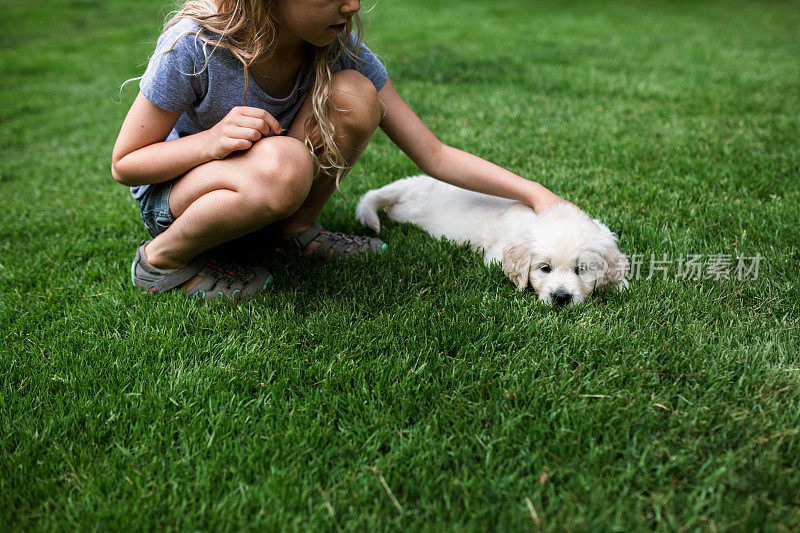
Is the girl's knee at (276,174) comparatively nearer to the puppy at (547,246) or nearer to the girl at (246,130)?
the girl at (246,130)

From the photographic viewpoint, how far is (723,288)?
226 cm

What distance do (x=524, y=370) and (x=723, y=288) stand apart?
3.43 feet

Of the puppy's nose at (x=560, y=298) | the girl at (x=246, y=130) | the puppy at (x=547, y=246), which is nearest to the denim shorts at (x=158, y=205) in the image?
the girl at (x=246, y=130)

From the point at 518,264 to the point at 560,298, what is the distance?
22 centimetres

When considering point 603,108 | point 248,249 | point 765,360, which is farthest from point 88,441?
point 603,108

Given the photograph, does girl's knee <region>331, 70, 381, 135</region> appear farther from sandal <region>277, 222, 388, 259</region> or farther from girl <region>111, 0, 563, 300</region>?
sandal <region>277, 222, 388, 259</region>

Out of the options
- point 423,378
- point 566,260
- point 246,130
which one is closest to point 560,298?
point 566,260

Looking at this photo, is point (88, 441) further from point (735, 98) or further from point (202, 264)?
point (735, 98)

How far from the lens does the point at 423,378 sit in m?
1.79

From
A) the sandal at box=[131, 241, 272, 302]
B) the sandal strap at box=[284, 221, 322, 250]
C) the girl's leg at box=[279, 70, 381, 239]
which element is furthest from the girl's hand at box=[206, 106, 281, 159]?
the sandal strap at box=[284, 221, 322, 250]

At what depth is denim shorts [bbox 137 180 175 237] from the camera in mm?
2209

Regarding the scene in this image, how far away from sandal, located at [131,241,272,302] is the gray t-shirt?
1.06 feet

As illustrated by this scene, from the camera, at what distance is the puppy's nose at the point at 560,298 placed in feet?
7.29

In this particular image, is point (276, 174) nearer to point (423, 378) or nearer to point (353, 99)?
point (353, 99)
